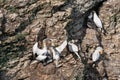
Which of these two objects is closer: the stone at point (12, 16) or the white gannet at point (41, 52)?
the stone at point (12, 16)

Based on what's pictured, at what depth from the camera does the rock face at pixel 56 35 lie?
322 inches

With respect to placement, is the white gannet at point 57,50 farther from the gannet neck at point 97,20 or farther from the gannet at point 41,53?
the gannet neck at point 97,20

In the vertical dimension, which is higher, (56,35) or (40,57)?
(56,35)

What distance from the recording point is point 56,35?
8680mm

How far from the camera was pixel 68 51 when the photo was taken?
884 centimetres

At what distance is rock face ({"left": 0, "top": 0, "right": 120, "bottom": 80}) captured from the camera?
8.18 meters

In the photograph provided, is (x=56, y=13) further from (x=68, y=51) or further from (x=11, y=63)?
(x=11, y=63)

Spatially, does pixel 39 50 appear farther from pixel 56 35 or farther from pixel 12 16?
pixel 12 16

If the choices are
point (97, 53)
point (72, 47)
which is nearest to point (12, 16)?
point (72, 47)

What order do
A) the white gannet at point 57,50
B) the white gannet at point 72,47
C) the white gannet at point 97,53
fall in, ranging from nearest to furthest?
1. the white gannet at point 57,50
2. the white gannet at point 72,47
3. the white gannet at point 97,53

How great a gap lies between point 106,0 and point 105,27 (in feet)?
2.07

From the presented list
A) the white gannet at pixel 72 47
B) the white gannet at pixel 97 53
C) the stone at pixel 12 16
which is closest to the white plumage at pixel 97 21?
the white gannet at pixel 97 53

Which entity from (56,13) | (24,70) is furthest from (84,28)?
(24,70)

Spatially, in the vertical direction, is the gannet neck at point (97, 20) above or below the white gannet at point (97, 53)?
above
